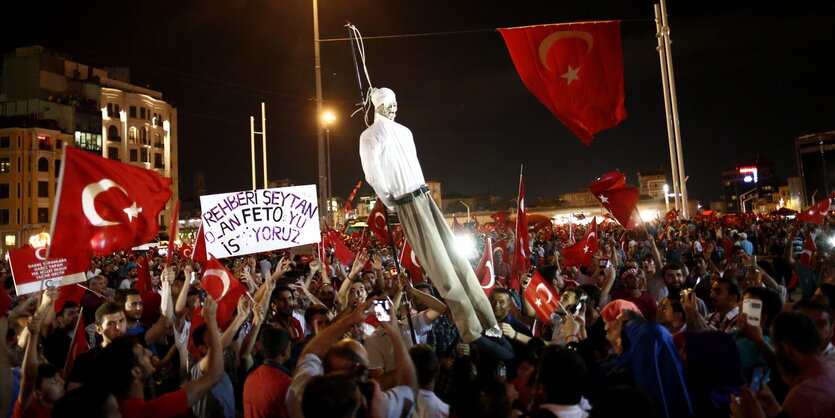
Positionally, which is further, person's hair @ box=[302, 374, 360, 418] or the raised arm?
the raised arm

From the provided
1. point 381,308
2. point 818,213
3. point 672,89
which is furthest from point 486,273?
point 672,89

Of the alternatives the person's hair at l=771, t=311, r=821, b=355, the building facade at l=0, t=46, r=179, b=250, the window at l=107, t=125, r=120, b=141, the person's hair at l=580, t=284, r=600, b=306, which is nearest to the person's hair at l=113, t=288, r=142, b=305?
the person's hair at l=580, t=284, r=600, b=306

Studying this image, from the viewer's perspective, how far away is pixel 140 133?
244 ft

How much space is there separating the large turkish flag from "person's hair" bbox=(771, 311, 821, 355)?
5.51 m

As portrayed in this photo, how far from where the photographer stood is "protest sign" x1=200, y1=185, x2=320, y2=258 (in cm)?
986

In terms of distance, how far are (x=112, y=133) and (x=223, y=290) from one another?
7278cm

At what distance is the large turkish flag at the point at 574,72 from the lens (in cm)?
921

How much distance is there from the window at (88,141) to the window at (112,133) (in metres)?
2.77

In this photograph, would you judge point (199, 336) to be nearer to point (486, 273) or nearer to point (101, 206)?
point (101, 206)

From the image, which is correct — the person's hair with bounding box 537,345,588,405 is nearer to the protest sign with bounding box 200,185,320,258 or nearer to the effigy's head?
the effigy's head

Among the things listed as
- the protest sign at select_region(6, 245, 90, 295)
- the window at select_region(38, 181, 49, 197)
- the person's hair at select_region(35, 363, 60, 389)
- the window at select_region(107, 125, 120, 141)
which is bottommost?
the person's hair at select_region(35, 363, 60, 389)

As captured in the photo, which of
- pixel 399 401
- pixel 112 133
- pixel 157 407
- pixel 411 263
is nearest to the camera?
pixel 399 401

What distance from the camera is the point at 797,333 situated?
12.8 ft

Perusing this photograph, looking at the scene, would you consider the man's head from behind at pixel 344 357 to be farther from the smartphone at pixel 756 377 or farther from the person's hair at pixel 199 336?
the smartphone at pixel 756 377
